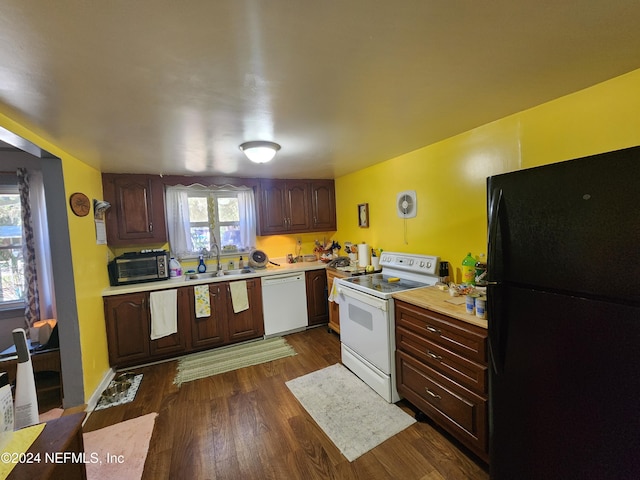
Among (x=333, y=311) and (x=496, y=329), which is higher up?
(x=496, y=329)

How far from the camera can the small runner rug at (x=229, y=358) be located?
→ 275cm

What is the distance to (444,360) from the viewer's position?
1729 mm

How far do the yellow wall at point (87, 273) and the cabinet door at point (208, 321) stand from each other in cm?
75

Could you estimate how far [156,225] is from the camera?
10.7 ft

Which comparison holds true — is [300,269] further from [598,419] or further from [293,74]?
[598,419]

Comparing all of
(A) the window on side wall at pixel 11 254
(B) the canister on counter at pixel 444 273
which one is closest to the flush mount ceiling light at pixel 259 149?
(B) the canister on counter at pixel 444 273

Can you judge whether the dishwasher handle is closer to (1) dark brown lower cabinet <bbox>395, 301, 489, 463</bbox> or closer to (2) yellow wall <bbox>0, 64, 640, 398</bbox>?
(2) yellow wall <bbox>0, 64, 640, 398</bbox>

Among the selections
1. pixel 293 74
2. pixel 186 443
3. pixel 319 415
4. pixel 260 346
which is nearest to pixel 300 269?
pixel 260 346

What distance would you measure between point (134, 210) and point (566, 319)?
3.75 m

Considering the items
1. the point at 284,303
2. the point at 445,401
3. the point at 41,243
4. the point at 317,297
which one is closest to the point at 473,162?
the point at 445,401

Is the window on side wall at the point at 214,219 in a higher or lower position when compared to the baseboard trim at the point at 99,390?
higher

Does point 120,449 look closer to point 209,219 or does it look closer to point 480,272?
point 209,219

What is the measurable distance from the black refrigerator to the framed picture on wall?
221cm

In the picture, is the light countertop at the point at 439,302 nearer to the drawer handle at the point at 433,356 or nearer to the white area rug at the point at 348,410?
the drawer handle at the point at 433,356
